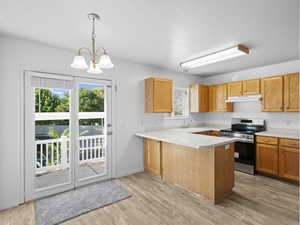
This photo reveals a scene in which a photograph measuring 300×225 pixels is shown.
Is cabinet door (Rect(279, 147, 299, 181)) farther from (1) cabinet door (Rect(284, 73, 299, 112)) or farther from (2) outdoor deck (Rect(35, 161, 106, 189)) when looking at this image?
(2) outdoor deck (Rect(35, 161, 106, 189))

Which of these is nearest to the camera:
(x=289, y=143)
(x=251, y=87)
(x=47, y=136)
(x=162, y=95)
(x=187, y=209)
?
(x=187, y=209)

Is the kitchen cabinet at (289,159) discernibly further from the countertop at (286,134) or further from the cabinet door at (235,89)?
the cabinet door at (235,89)

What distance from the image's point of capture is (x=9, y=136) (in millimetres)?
2350

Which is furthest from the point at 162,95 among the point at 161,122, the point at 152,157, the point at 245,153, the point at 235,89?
the point at 245,153

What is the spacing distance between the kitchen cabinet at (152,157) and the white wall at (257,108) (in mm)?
2505

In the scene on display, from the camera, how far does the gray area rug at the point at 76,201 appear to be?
2.13m

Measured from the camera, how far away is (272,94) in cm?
353

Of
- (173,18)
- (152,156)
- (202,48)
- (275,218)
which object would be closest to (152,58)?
(202,48)

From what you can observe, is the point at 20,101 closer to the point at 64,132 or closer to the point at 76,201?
the point at 64,132

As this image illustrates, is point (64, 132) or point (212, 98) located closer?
point (64, 132)

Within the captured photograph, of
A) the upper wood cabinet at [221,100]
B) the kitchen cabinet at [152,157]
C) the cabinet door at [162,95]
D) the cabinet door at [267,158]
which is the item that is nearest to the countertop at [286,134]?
the cabinet door at [267,158]

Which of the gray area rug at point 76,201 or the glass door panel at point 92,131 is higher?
the glass door panel at point 92,131

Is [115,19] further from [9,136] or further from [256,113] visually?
[256,113]

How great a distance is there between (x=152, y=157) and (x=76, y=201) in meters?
1.60
